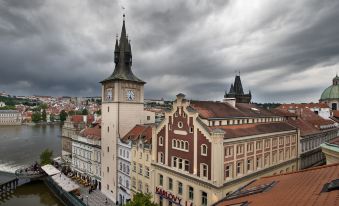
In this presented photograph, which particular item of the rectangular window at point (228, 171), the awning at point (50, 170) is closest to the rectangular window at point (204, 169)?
the rectangular window at point (228, 171)

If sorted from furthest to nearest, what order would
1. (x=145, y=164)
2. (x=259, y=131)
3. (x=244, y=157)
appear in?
(x=145, y=164)
(x=259, y=131)
(x=244, y=157)

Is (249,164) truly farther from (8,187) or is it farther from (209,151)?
(8,187)

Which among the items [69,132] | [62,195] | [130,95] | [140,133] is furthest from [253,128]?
[69,132]

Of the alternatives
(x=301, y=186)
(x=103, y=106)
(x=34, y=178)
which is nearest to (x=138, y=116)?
(x=103, y=106)

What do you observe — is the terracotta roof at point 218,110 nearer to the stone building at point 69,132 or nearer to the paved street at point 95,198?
the paved street at point 95,198

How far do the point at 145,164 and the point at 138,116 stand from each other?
11568 millimetres

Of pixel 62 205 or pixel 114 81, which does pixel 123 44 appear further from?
pixel 62 205

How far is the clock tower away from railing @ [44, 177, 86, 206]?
6474 mm

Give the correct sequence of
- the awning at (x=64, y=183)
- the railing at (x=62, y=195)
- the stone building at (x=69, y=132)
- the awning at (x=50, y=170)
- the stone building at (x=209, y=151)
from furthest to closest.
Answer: the stone building at (x=69, y=132), the awning at (x=50, y=170), the awning at (x=64, y=183), the railing at (x=62, y=195), the stone building at (x=209, y=151)

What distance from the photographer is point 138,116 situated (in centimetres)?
4862

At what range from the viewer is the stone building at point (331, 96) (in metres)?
117

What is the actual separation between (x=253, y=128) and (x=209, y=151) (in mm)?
10639

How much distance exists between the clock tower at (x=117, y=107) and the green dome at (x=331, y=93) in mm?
105857

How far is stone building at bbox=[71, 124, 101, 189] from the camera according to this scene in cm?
5129
